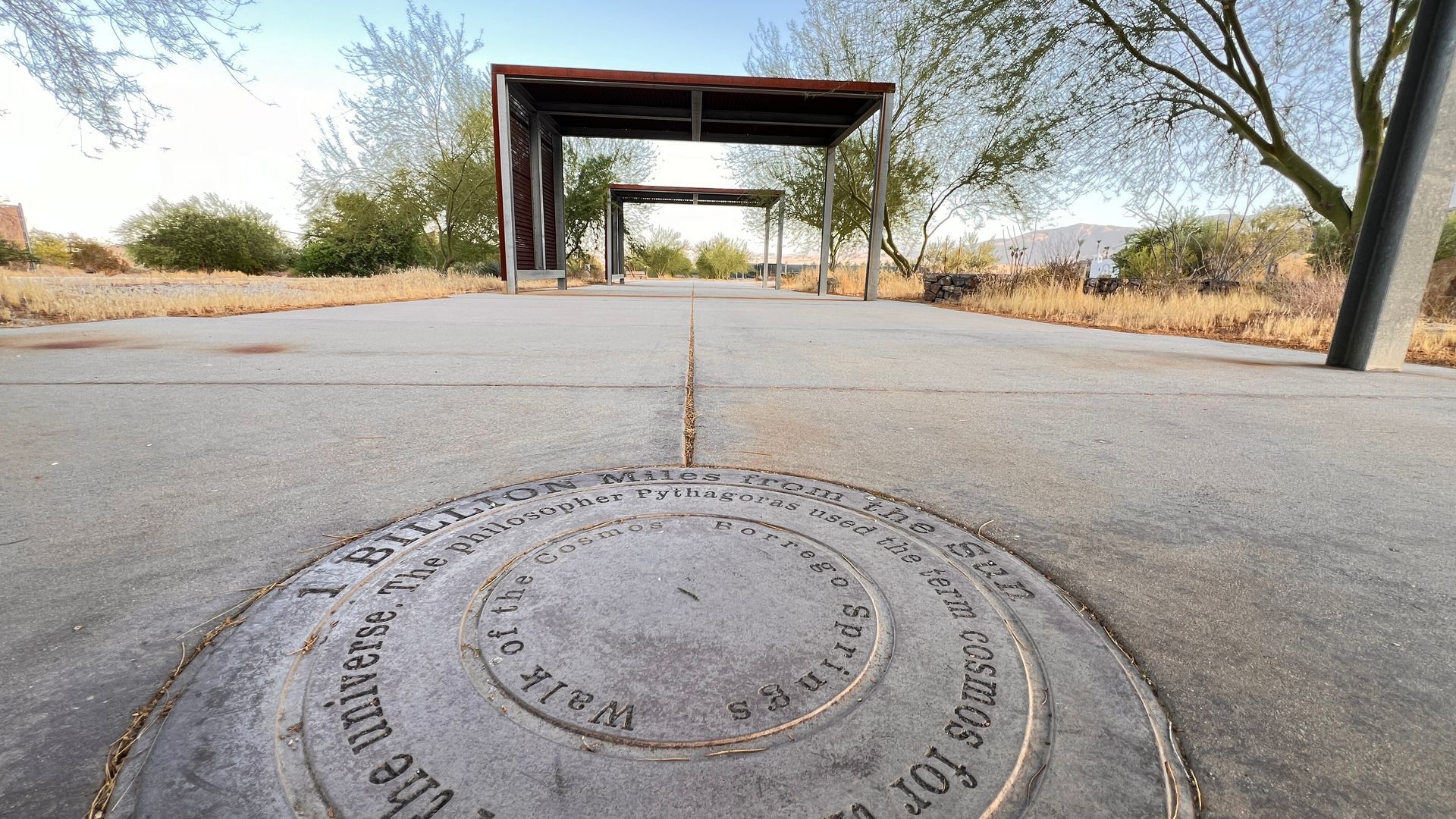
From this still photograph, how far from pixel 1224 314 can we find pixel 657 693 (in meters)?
9.29

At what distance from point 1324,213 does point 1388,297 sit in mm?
8486

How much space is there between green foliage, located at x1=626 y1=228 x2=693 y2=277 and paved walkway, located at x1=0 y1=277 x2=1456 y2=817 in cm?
2992

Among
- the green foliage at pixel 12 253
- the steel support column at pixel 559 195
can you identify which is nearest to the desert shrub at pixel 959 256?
the steel support column at pixel 559 195

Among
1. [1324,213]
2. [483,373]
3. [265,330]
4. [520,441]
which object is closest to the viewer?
[520,441]

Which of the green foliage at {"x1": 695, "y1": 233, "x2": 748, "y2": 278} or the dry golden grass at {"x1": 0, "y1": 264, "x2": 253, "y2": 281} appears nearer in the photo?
the dry golden grass at {"x1": 0, "y1": 264, "x2": 253, "y2": 281}

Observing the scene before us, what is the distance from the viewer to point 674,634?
36.9 inches

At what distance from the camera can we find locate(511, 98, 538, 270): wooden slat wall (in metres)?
11.1

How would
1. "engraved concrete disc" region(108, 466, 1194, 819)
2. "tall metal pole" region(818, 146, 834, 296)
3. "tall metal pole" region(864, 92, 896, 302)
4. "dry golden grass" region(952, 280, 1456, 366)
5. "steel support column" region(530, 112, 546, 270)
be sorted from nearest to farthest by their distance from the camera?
"engraved concrete disc" region(108, 466, 1194, 819) → "dry golden grass" region(952, 280, 1456, 366) → "tall metal pole" region(864, 92, 896, 302) → "steel support column" region(530, 112, 546, 270) → "tall metal pole" region(818, 146, 834, 296)

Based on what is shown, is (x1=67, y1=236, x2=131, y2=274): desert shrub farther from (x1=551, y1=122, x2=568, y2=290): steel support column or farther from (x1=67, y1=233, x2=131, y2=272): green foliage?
(x1=551, y1=122, x2=568, y2=290): steel support column

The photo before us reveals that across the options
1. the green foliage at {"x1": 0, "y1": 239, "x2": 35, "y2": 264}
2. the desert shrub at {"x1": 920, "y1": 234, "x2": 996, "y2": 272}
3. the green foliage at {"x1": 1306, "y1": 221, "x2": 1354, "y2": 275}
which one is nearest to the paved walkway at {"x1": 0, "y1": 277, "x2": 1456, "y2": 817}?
the green foliage at {"x1": 1306, "y1": 221, "x2": 1354, "y2": 275}

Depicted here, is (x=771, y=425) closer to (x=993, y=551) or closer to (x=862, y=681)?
(x=993, y=551)

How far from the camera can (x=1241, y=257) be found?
9664 mm

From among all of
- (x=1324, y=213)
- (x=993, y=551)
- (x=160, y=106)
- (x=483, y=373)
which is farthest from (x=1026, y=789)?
(x=1324, y=213)

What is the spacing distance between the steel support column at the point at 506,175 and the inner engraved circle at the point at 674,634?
10572mm
